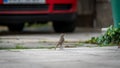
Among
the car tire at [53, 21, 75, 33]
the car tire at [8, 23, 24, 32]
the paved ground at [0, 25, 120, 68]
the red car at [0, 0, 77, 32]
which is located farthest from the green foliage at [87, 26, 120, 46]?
the car tire at [8, 23, 24, 32]

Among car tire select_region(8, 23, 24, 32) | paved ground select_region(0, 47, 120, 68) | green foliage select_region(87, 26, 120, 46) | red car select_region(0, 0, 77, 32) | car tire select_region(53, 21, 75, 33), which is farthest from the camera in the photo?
car tire select_region(8, 23, 24, 32)

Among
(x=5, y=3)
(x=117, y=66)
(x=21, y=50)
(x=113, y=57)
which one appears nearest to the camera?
(x=117, y=66)

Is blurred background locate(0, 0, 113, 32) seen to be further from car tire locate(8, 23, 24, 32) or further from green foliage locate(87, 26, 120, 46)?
green foliage locate(87, 26, 120, 46)

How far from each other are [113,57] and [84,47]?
43.7 inches

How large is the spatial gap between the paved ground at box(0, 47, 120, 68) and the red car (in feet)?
11.0

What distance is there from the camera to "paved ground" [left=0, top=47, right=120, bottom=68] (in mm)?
5336

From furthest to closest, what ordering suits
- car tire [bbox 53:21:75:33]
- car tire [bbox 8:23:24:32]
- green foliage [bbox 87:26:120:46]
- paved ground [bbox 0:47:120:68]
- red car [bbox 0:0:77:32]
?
car tire [bbox 8:23:24:32] < car tire [bbox 53:21:75:33] < red car [bbox 0:0:77:32] < green foliage [bbox 87:26:120:46] < paved ground [bbox 0:47:120:68]

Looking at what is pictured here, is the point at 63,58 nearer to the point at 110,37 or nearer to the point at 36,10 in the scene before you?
the point at 110,37

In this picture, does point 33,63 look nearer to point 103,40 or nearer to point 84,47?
point 84,47

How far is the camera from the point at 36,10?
A: 33.4ft

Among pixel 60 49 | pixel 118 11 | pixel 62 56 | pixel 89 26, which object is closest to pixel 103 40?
pixel 118 11

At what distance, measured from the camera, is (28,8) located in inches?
400

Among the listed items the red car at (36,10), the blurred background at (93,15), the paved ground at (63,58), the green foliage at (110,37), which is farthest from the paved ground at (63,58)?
the blurred background at (93,15)

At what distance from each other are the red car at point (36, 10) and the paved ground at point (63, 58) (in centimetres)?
334
